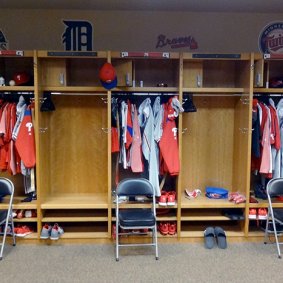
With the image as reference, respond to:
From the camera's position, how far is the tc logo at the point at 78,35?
412cm

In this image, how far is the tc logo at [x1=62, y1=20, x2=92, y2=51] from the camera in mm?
4117

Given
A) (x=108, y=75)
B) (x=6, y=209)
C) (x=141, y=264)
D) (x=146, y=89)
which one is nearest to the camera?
(x=141, y=264)

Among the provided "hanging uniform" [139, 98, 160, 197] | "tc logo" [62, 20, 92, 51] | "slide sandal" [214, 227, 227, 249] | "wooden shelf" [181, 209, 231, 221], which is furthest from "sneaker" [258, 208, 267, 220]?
"tc logo" [62, 20, 92, 51]

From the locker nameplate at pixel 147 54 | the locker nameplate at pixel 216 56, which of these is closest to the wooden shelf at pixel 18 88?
the locker nameplate at pixel 147 54

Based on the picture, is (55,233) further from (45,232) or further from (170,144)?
(170,144)

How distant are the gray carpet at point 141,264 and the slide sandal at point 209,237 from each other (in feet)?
0.20

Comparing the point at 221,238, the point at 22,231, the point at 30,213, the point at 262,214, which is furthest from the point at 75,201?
the point at 262,214

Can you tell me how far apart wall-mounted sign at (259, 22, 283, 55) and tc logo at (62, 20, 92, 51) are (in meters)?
2.20

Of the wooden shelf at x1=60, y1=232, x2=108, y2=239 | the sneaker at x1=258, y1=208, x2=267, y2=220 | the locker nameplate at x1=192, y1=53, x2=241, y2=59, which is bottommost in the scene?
the wooden shelf at x1=60, y1=232, x2=108, y2=239

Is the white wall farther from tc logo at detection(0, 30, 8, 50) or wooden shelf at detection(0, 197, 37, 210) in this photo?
wooden shelf at detection(0, 197, 37, 210)

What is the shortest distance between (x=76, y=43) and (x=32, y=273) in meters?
2.68

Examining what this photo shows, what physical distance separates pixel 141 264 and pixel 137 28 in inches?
110

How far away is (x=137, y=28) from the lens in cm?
418

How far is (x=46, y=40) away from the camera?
4.14 m
